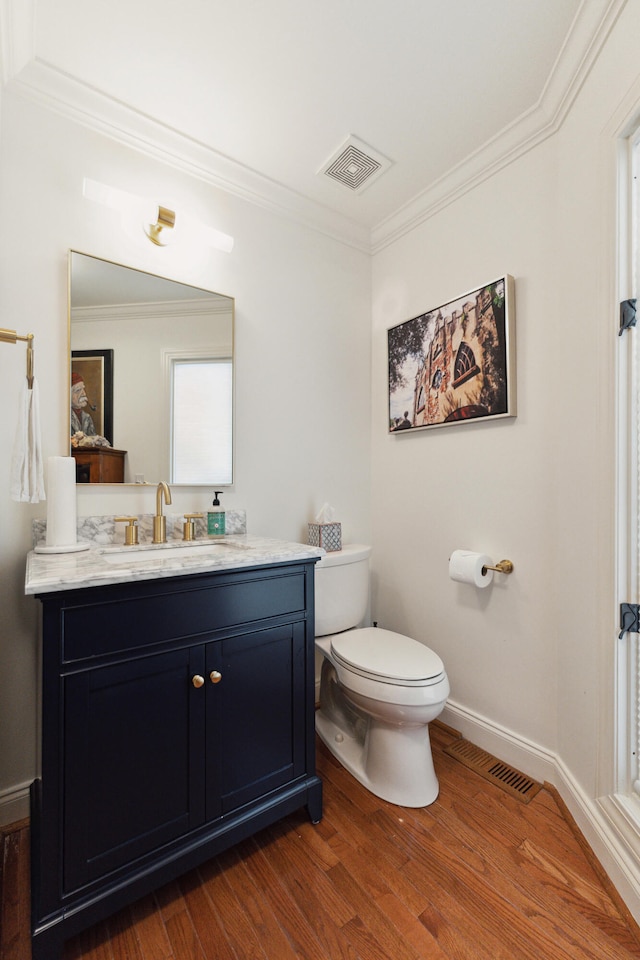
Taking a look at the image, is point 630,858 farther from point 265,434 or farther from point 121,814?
point 265,434

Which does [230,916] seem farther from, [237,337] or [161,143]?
[161,143]

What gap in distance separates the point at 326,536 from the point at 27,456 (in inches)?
48.4

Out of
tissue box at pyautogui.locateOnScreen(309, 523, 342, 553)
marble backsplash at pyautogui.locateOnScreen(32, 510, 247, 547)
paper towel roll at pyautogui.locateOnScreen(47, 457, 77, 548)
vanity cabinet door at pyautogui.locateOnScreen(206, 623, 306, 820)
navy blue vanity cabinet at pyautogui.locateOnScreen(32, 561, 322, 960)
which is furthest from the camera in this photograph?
tissue box at pyautogui.locateOnScreen(309, 523, 342, 553)

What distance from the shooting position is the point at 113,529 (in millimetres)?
1628

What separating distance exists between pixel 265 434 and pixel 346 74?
51.9 inches

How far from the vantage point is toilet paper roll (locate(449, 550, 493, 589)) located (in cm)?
174

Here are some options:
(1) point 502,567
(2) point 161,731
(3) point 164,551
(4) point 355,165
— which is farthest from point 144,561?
(4) point 355,165

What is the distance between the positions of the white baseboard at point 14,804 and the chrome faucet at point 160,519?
0.89m

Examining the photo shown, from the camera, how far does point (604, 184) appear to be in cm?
128

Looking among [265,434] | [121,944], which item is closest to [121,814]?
[121,944]

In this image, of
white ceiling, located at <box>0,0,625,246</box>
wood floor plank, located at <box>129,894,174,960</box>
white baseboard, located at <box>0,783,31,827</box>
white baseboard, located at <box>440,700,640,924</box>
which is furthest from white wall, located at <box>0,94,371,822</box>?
white baseboard, located at <box>440,700,640,924</box>

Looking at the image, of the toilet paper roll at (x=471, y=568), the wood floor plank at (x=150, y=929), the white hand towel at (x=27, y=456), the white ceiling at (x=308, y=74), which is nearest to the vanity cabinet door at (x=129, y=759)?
the wood floor plank at (x=150, y=929)

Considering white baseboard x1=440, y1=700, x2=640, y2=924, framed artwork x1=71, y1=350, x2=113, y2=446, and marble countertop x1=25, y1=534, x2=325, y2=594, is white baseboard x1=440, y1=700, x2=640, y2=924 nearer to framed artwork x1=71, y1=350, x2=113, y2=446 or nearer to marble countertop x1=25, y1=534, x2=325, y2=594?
marble countertop x1=25, y1=534, x2=325, y2=594

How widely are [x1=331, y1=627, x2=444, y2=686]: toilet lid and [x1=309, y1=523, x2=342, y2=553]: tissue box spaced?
1.29 feet
